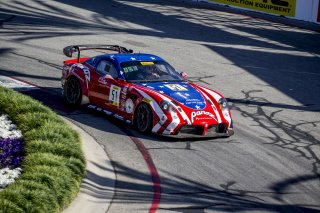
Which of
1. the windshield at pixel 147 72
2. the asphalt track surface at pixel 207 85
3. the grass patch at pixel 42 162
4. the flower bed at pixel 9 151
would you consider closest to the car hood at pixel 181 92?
the windshield at pixel 147 72

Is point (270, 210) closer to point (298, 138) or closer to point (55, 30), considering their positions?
point (298, 138)

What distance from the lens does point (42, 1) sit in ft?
107

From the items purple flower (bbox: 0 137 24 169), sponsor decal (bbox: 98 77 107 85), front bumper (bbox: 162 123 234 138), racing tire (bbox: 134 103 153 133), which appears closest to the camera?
purple flower (bbox: 0 137 24 169)

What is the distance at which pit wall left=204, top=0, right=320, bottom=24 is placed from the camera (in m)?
30.8

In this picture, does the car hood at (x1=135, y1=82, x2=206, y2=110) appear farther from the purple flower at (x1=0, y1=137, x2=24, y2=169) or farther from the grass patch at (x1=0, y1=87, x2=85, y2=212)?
the purple flower at (x1=0, y1=137, x2=24, y2=169)

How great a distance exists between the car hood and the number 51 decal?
0.49m

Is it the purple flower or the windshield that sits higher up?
the windshield

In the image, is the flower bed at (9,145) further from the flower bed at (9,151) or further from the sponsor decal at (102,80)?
the sponsor decal at (102,80)

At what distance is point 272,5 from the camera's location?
105 feet

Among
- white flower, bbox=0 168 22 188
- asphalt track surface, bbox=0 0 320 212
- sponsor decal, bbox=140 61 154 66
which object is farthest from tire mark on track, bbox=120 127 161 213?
white flower, bbox=0 168 22 188

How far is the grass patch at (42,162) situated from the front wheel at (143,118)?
5.52 feet

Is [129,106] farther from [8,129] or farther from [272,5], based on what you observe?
[272,5]

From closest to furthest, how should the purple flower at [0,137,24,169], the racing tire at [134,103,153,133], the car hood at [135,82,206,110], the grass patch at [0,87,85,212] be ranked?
the grass patch at [0,87,85,212] < the purple flower at [0,137,24,169] < the racing tire at [134,103,153,133] < the car hood at [135,82,206,110]

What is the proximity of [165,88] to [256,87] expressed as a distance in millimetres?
5707
